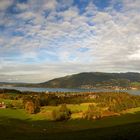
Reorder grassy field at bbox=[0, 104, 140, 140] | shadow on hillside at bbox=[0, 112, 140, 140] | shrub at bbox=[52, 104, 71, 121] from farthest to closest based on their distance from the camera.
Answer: shrub at bbox=[52, 104, 71, 121]
grassy field at bbox=[0, 104, 140, 140]
shadow on hillside at bbox=[0, 112, 140, 140]

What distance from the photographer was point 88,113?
140 meters

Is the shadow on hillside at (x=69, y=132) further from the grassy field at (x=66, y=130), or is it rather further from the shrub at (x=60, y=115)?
the shrub at (x=60, y=115)

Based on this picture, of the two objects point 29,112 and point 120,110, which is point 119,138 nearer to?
point 29,112

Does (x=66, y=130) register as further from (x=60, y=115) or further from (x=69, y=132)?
(x=60, y=115)

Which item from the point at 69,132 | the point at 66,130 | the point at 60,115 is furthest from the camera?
the point at 60,115

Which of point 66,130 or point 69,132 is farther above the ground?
point 69,132

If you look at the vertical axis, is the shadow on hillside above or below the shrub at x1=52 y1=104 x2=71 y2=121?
above

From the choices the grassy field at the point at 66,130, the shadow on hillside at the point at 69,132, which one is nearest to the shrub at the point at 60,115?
the grassy field at the point at 66,130

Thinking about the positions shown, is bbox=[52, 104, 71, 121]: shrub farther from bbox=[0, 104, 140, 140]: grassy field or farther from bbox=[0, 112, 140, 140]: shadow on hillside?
bbox=[0, 112, 140, 140]: shadow on hillside

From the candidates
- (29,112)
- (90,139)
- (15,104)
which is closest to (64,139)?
(90,139)

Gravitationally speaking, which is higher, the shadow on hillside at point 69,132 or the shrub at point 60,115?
the shadow on hillside at point 69,132

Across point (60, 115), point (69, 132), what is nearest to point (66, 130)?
point (69, 132)

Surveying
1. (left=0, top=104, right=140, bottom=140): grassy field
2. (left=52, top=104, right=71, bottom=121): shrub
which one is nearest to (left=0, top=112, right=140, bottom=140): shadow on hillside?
(left=0, top=104, right=140, bottom=140): grassy field

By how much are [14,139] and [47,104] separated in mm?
149628
